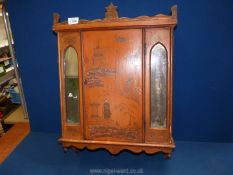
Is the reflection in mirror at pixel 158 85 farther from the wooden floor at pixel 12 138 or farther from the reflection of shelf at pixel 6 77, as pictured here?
the reflection of shelf at pixel 6 77

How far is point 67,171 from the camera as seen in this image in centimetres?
206

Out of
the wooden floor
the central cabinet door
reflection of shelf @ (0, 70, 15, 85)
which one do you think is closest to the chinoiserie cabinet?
the central cabinet door

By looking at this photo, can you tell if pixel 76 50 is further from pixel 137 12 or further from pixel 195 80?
pixel 195 80

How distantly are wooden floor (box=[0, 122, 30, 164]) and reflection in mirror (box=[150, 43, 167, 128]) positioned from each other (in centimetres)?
165

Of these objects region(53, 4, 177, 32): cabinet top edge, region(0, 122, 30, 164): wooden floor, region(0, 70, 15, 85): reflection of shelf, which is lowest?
region(0, 122, 30, 164): wooden floor

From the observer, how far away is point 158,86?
6.44ft

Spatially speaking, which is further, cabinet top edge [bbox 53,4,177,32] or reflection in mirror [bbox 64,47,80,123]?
reflection in mirror [bbox 64,47,80,123]

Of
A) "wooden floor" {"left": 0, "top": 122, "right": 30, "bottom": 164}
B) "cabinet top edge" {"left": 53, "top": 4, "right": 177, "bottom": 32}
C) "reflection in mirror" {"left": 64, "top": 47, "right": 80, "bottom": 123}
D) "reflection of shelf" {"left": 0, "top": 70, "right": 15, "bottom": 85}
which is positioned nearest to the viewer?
"cabinet top edge" {"left": 53, "top": 4, "right": 177, "bottom": 32}

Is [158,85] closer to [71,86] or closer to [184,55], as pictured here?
[184,55]

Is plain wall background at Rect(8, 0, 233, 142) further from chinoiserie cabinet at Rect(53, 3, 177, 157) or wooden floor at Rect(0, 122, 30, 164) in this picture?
wooden floor at Rect(0, 122, 30, 164)

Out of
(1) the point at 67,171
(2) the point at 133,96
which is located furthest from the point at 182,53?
(1) the point at 67,171

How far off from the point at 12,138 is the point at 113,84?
164 cm

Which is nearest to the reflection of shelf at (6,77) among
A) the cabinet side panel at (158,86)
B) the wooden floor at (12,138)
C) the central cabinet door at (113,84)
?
the wooden floor at (12,138)

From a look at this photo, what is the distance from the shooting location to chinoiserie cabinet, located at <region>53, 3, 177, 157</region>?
1894 mm
